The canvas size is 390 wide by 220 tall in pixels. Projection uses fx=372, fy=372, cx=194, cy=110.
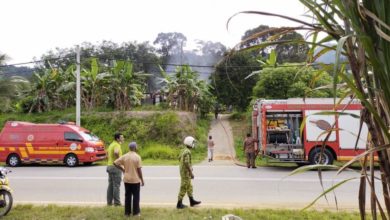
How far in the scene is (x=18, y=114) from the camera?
25.1 metres

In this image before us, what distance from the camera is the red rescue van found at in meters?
15.9

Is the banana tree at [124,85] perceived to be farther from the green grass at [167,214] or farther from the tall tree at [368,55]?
the tall tree at [368,55]

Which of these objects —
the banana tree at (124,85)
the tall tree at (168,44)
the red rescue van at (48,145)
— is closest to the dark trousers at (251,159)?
the red rescue van at (48,145)

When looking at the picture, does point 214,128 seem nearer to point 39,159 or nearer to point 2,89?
point 39,159

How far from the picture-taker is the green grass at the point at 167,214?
20.1 ft

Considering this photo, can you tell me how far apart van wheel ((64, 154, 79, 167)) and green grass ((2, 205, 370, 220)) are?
914cm

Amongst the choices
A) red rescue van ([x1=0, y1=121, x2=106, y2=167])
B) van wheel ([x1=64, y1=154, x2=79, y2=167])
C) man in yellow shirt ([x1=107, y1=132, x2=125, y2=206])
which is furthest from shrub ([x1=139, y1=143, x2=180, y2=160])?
man in yellow shirt ([x1=107, y1=132, x2=125, y2=206])

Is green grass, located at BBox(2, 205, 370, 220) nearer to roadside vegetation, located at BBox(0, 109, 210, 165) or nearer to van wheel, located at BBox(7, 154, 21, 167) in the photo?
van wheel, located at BBox(7, 154, 21, 167)

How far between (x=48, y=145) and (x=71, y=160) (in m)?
1.24

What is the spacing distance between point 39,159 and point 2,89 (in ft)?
12.6

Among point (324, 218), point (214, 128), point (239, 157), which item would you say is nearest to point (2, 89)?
point (239, 157)

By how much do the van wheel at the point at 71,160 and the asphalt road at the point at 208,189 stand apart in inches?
92.0

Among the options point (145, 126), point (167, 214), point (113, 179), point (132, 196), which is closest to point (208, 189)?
point (113, 179)

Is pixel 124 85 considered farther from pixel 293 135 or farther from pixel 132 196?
pixel 132 196
